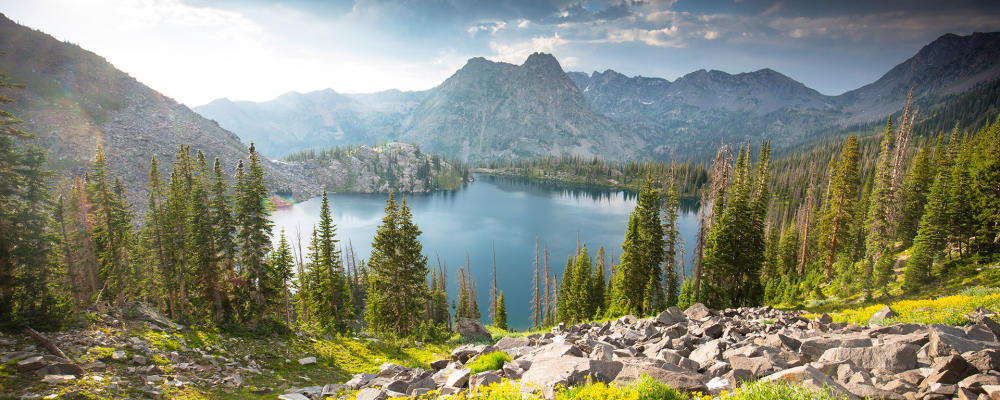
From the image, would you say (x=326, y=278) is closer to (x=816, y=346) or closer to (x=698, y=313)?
(x=698, y=313)

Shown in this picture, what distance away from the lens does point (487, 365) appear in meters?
12.7

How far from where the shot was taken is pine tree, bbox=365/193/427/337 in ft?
102

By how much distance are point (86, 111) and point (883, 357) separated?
207 meters

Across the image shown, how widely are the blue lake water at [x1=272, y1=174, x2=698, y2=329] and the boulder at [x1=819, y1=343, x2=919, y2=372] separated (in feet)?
188

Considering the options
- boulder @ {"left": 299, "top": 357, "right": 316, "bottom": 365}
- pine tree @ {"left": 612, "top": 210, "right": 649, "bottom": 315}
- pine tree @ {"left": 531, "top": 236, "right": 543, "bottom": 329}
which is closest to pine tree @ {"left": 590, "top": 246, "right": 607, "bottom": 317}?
pine tree @ {"left": 531, "top": 236, "right": 543, "bottom": 329}

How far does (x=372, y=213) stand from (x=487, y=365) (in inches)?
5743

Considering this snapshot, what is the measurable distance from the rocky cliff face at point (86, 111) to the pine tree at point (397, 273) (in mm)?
120827

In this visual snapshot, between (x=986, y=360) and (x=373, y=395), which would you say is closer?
(x=986, y=360)

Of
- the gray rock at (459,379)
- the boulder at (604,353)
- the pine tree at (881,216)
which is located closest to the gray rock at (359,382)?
the gray rock at (459,379)

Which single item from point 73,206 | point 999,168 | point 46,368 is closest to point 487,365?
point 46,368

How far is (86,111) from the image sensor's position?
134875mm

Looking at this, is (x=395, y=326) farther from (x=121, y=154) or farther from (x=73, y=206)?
(x=121, y=154)

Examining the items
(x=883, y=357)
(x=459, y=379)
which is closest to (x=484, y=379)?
(x=459, y=379)

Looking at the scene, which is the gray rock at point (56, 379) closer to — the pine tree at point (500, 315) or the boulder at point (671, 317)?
the boulder at point (671, 317)
